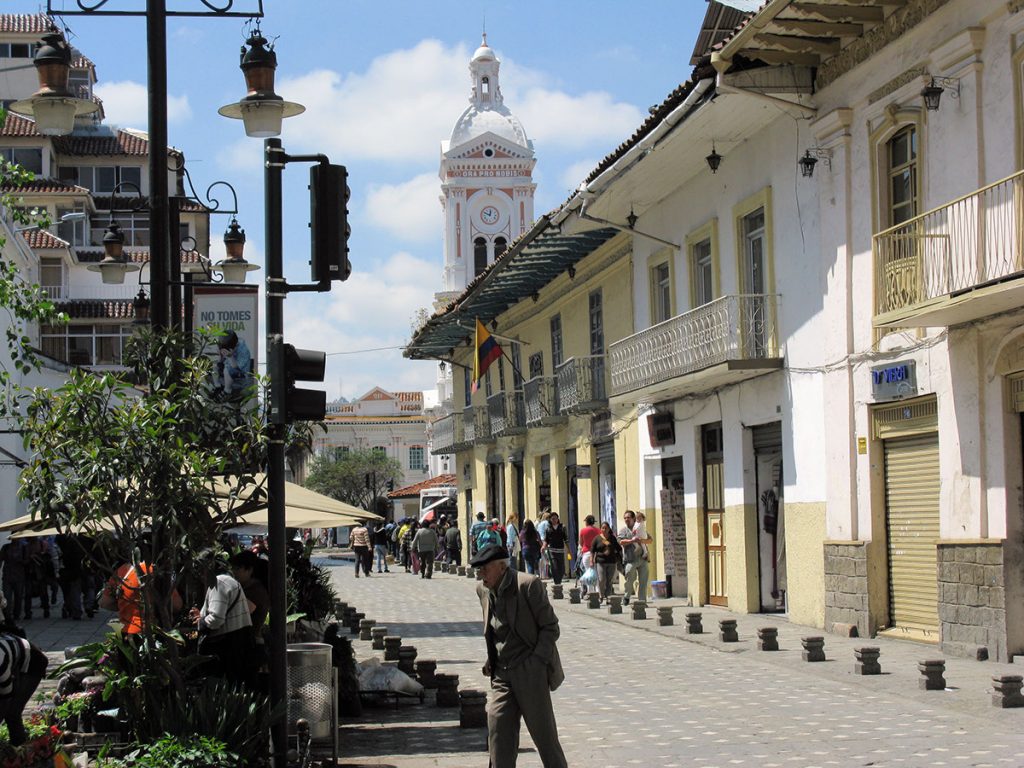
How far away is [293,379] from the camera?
889 cm

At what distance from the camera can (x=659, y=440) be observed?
2647 cm

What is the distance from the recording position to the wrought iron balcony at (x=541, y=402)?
33250 millimetres

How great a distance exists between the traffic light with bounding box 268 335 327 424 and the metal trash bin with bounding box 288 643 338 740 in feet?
6.54

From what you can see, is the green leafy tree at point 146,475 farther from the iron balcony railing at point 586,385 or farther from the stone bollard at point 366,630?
the iron balcony railing at point 586,385

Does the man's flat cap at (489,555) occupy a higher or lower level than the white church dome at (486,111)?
lower

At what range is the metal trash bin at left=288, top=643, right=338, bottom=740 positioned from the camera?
10.0m

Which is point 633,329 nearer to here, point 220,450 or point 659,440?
point 659,440

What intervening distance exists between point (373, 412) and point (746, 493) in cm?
9404

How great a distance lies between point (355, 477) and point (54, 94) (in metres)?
88.0

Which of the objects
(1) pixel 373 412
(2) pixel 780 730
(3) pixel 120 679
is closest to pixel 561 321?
(2) pixel 780 730

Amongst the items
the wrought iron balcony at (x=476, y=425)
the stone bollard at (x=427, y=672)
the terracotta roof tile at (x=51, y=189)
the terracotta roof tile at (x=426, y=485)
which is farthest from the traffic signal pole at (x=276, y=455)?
the terracotta roof tile at (x=426, y=485)

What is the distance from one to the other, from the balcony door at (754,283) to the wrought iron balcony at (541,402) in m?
10.7

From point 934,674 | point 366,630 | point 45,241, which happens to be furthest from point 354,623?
point 45,241

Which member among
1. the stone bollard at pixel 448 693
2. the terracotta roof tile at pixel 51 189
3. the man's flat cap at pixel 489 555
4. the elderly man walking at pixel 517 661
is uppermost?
the terracotta roof tile at pixel 51 189
